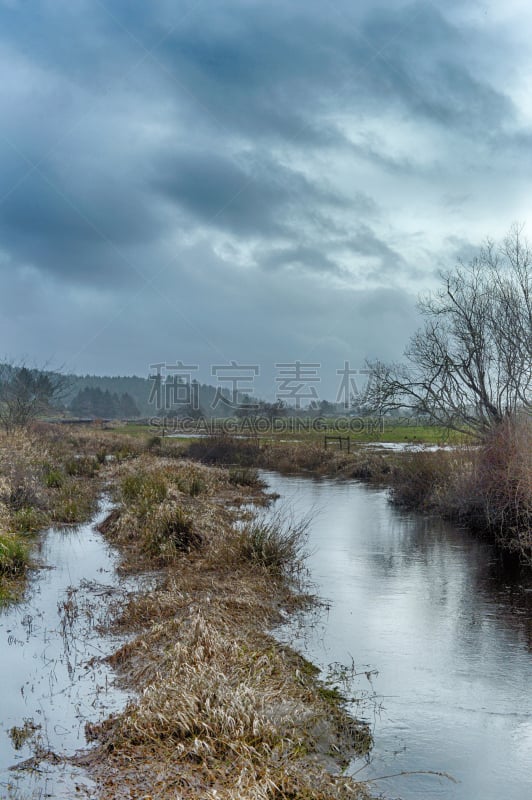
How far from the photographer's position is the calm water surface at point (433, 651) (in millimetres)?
6473

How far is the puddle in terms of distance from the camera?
6.01 meters

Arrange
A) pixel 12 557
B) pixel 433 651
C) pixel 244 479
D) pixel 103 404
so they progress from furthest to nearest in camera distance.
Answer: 1. pixel 103 404
2. pixel 244 479
3. pixel 12 557
4. pixel 433 651

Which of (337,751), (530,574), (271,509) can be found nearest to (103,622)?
(337,751)

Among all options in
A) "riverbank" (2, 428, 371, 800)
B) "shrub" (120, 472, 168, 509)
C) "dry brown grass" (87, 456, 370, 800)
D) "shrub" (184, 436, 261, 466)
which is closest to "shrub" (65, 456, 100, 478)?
"shrub" (120, 472, 168, 509)

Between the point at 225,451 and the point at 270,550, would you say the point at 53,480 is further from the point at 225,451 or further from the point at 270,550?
the point at 225,451

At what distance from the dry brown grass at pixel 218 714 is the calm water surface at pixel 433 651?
1.92 ft

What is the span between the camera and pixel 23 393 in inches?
1499

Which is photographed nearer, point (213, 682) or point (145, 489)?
point (213, 682)

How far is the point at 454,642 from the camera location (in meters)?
10.2

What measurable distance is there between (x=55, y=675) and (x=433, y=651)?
4.95 metres

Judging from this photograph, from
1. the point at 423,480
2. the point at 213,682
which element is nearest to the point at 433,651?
the point at 213,682

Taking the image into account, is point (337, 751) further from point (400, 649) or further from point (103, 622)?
point (103, 622)

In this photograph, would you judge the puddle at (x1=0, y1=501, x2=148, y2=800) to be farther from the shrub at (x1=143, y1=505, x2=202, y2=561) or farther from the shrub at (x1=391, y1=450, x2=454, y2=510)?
the shrub at (x1=391, y1=450, x2=454, y2=510)

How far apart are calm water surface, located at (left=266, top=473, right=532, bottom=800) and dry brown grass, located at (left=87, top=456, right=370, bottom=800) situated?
58cm
